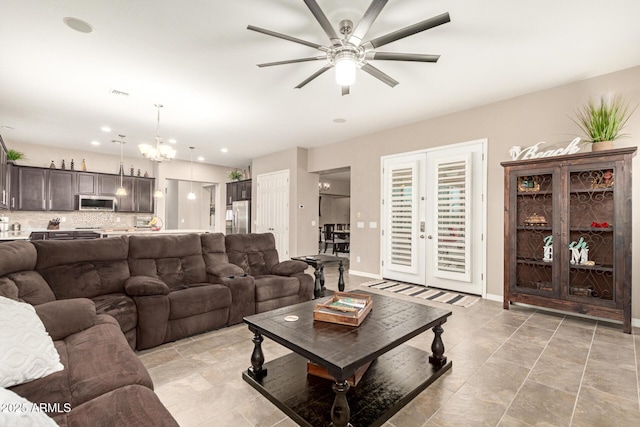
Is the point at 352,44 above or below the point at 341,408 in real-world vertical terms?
above

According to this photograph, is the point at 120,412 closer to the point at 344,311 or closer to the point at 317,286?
the point at 344,311

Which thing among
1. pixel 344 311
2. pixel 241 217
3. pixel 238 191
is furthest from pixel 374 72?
pixel 238 191

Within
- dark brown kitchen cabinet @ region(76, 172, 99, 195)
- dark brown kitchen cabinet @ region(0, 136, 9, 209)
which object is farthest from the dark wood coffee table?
dark brown kitchen cabinet @ region(76, 172, 99, 195)

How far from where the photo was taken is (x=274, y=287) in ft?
11.7

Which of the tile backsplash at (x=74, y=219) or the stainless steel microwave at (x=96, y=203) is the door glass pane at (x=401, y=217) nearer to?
the stainless steel microwave at (x=96, y=203)

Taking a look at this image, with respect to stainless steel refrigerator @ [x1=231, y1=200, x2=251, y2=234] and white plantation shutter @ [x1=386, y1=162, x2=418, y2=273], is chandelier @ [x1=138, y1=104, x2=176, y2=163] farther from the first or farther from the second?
stainless steel refrigerator @ [x1=231, y1=200, x2=251, y2=234]

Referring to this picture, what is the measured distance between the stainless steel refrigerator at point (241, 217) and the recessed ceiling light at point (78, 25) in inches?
249

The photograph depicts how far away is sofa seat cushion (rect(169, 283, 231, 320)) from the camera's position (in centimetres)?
283

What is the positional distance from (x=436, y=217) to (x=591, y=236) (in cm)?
196

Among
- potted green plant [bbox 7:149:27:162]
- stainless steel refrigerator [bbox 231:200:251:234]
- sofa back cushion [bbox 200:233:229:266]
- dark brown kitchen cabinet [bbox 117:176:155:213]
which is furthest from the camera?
stainless steel refrigerator [bbox 231:200:251:234]

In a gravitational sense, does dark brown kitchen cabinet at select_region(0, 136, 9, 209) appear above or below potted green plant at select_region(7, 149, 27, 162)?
below

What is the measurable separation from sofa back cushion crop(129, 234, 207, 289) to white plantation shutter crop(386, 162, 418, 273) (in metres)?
3.45

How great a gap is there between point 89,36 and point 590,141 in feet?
17.7

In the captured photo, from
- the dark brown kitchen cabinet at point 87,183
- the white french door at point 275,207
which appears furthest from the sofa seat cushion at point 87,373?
the dark brown kitchen cabinet at point 87,183
